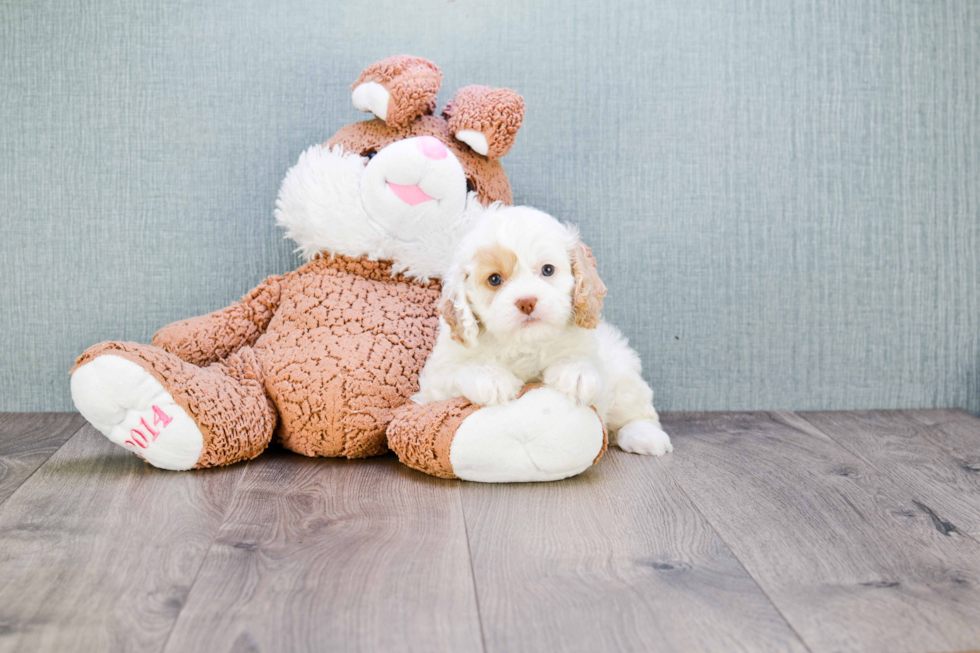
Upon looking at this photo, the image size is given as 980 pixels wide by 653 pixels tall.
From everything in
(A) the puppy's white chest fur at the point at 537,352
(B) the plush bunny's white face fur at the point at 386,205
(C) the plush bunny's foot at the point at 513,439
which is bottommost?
(C) the plush bunny's foot at the point at 513,439

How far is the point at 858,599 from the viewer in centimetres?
85

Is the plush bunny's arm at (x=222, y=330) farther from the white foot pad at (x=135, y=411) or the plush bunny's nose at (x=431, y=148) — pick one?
the plush bunny's nose at (x=431, y=148)

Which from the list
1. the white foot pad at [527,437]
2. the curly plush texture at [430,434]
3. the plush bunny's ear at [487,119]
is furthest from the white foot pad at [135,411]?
the plush bunny's ear at [487,119]

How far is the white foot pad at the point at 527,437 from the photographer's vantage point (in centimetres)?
117

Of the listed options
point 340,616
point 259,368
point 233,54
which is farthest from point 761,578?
point 233,54

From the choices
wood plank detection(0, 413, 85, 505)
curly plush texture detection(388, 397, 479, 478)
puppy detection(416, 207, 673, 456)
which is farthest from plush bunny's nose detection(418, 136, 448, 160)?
wood plank detection(0, 413, 85, 505)

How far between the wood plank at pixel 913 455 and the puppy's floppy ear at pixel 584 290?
1.87ft

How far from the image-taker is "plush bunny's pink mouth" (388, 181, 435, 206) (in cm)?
137

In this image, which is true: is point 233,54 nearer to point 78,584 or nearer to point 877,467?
point 78,584

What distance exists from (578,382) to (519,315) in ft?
0.50

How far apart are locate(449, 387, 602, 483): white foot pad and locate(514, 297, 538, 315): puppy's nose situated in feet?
0.48

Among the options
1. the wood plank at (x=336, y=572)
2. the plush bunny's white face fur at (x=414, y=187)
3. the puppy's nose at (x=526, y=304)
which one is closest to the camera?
the wood plank at (x=336, y=572)

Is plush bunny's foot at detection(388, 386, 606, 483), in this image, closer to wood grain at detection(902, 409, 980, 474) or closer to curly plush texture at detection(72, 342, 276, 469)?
curly plush texture at detection(72, 342, 276, 469)

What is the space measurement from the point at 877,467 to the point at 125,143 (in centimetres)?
160
